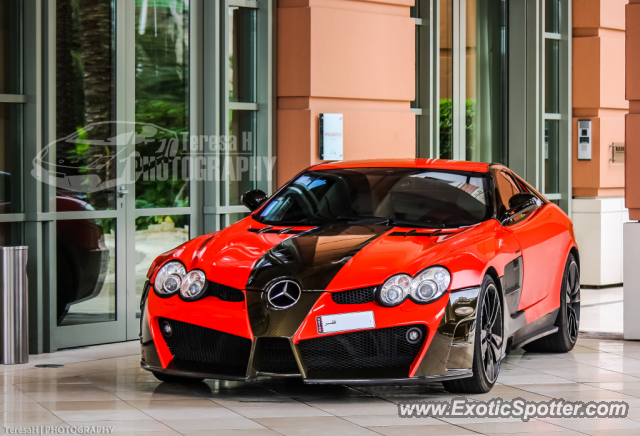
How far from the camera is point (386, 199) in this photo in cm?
662

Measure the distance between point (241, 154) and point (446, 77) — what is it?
342 cm

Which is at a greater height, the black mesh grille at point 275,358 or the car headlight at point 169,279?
the car headlight at point 169,279

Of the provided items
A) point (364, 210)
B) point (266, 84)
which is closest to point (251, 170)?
point (266, 84)

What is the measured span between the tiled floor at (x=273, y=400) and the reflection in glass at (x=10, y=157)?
1265 millimetres

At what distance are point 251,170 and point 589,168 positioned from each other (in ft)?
17.1

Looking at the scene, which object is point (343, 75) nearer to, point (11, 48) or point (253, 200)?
point (253, 200)

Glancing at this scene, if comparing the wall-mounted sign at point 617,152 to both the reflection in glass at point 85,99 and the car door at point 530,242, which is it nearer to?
the car door at point 530,242

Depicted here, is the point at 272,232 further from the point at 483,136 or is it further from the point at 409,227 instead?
the point at 483,136

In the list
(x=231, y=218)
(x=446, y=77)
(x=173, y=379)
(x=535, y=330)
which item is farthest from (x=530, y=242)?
(x=446, y=77)

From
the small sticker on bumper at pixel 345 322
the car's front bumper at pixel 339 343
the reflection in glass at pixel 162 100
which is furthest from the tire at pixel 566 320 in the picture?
the reflection in glass at pixel 162 100

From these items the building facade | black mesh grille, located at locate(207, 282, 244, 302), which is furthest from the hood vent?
the building facade

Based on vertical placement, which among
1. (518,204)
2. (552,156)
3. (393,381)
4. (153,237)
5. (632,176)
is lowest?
(393,381)

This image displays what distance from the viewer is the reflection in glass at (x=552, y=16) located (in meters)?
13.1

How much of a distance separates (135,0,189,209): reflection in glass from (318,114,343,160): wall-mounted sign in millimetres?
1340
